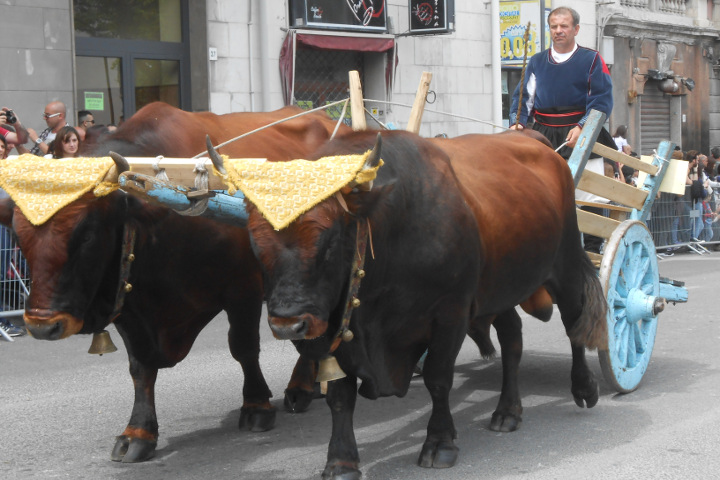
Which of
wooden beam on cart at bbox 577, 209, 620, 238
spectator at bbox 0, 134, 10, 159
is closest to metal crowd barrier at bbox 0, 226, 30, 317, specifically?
spectator at bbox 0, 134, 10, 159

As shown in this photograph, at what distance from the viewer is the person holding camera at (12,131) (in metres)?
9.52

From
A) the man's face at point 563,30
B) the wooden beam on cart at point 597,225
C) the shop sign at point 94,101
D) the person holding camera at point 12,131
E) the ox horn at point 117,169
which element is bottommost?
the wooden beam on cart at point 597,225

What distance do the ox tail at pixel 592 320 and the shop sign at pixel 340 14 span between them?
31.7 ft

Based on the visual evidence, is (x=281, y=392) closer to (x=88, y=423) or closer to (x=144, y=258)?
(x=88, y=423)

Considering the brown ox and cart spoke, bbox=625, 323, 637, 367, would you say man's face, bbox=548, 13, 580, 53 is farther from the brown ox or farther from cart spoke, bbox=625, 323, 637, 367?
cart spoke, bbox=625, 323, 637, 367

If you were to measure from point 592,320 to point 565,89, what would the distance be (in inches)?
75.9

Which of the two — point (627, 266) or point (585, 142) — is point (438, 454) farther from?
point (585, 142)

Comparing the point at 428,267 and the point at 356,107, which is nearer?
the point at 428,267

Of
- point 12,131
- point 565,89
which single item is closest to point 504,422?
point 565,89

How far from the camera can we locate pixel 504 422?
528 centimetres

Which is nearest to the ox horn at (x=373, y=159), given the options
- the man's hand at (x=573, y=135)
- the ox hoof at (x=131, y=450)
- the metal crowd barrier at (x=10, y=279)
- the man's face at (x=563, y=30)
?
the ox hoof at (x=131, y=450)

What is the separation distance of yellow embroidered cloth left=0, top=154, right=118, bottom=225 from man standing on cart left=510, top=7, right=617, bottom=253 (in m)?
3.31

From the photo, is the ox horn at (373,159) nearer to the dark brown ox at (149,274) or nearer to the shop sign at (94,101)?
the dark brown ox at (149,274)

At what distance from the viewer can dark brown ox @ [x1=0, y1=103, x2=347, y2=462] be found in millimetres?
4191
